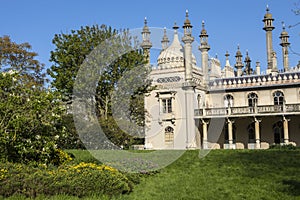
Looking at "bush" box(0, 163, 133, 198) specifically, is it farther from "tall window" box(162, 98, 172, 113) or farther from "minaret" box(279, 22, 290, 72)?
"minaret" box(279, 22, 290, 72)

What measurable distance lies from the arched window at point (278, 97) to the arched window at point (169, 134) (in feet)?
→ 33.0

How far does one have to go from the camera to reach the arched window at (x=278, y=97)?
120 ft

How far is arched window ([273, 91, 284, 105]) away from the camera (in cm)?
3648

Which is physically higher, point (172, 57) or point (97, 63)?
point (172, 57)

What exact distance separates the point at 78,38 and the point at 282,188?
16309 mm

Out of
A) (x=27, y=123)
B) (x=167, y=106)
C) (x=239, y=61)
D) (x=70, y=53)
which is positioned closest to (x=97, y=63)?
(x=70, y=53)

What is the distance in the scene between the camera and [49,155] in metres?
15.1

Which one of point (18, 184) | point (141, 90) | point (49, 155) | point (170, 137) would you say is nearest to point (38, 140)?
point (49, 155)

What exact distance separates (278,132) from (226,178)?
24052 millimetres

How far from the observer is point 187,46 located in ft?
122

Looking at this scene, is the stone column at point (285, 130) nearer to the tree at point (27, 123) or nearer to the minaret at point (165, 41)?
the minaret at point (165, 41)

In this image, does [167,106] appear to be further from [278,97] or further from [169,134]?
[278,97]

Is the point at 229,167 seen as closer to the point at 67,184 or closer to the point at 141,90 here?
the point at 67,184

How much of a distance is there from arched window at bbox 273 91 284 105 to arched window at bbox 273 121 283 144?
193 centimetres
